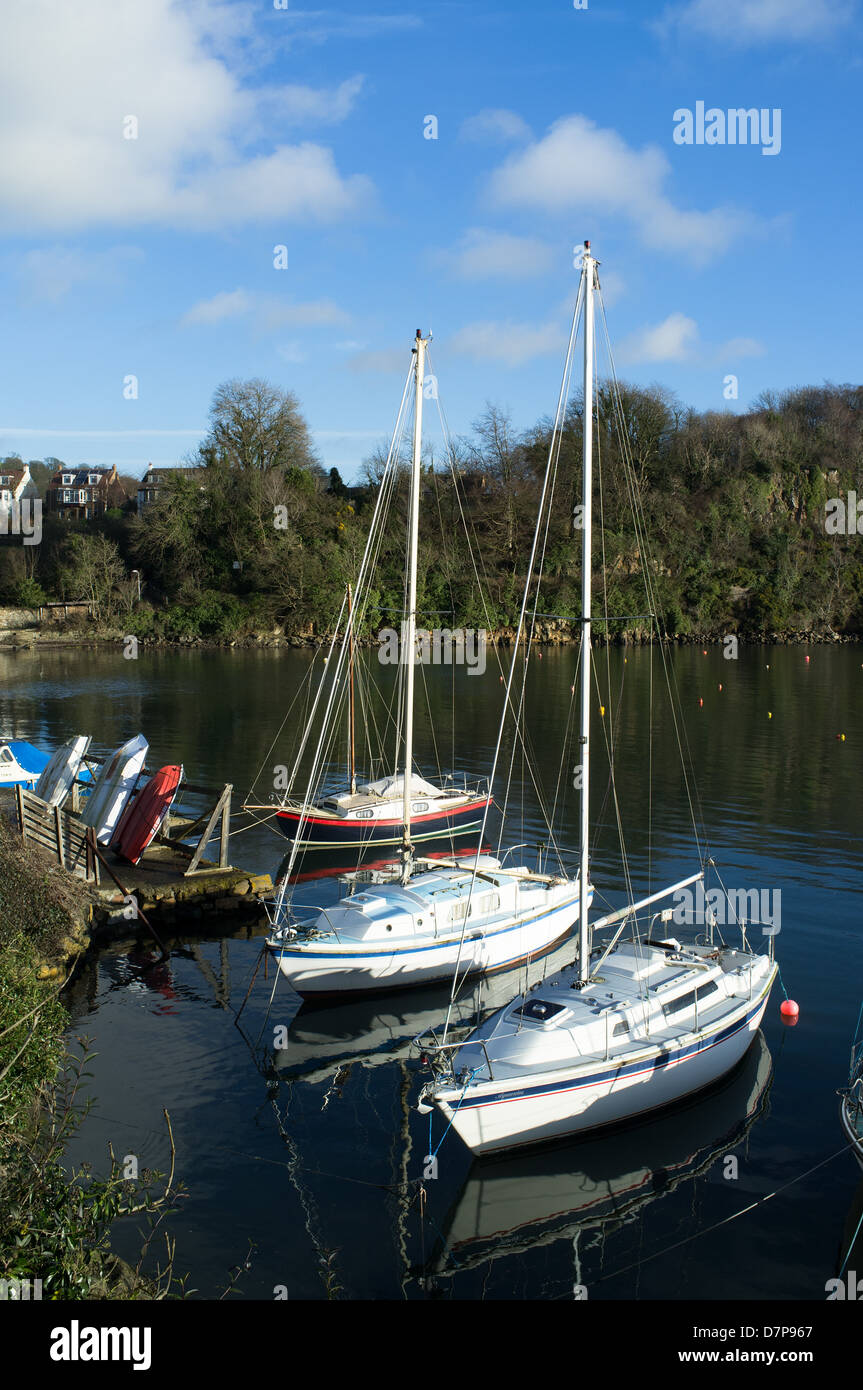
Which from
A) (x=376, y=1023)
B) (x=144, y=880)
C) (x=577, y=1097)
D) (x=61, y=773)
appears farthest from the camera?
(x=61, y=773)

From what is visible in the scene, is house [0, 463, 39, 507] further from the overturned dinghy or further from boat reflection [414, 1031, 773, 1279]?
boat reflection [414, 1031, 773, 1279]

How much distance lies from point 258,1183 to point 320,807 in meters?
15.7

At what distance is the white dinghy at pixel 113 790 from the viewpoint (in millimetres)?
24688

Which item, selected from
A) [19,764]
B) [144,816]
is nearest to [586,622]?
[144,816]

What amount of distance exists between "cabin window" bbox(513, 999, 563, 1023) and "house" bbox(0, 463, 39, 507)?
112 meters

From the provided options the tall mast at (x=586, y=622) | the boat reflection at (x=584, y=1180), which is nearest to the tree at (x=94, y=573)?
the tall mast at (x=586, y=622)

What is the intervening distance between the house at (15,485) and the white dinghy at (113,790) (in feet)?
319

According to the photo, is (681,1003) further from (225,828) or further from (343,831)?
(343,831)

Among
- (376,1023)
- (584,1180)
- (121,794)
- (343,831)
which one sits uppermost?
(121,794)

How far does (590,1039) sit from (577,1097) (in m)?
0.77

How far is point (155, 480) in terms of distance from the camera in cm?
11444

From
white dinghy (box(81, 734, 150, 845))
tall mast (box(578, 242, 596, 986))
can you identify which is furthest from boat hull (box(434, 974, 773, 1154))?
white dinghy (box(81, 734, 150, 845))
